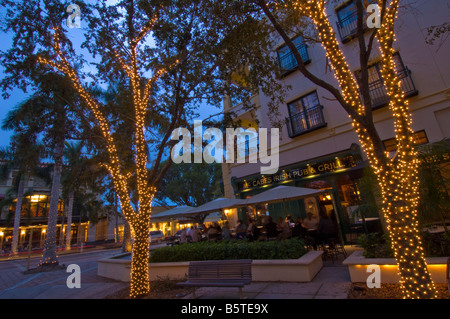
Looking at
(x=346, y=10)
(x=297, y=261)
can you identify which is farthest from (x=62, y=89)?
(x=346, y=10)

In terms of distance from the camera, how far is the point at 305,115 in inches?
503

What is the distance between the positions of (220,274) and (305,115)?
9893 millimetres

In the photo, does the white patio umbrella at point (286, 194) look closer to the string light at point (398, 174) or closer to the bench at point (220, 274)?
the bench at point (220, 274)

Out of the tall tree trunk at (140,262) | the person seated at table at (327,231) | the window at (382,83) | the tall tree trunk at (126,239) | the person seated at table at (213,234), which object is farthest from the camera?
the tall tree trunk at (126,239)

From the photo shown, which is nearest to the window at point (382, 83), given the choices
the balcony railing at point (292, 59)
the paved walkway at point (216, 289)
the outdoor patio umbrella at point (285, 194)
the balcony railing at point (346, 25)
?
the balcony railing at point (346, 25)

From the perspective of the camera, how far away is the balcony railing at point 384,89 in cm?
962

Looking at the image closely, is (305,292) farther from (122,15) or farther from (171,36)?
(122,15)

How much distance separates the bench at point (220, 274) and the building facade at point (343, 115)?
13.1ft

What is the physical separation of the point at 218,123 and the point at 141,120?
3024 mm

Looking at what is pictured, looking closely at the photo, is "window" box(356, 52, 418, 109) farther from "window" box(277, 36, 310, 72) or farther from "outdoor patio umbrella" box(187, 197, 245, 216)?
"outdoor patio umbrella" box(187, 197, 245, 216)

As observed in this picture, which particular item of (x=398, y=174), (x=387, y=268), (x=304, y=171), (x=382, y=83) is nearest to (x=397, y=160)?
(x=398, y=174)

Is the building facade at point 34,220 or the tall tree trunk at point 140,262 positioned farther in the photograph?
the building facade at point 34,220
